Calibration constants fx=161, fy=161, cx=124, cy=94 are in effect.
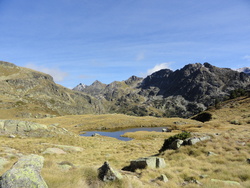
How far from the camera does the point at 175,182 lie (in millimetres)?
12141

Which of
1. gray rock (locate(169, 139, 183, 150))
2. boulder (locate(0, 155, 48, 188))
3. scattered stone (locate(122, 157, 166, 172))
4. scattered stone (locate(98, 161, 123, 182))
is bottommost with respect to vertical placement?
scattered stone (locate(122, 157, 166, 172))

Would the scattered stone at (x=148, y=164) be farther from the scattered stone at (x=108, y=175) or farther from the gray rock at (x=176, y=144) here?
the scattered stone at (x=108, y=175)

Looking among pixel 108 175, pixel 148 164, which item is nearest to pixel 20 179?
pixel 108 175

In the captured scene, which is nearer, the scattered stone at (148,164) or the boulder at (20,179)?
the boulder at (20,179)

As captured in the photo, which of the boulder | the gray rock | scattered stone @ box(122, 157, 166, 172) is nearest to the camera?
the boulder

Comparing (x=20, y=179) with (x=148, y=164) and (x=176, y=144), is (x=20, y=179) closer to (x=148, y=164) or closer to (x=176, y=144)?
(x=148, y=164)

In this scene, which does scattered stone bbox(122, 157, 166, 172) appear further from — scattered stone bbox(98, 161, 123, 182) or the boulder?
the boulder

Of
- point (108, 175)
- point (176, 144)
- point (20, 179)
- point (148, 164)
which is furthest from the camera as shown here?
point (176, 144)

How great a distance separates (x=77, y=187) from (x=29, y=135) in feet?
118

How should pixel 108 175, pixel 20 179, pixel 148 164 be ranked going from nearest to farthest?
pixel 20 179, pixel 108 175, pixel 148 164

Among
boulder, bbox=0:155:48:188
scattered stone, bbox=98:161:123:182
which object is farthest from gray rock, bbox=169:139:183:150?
boulder, bbox=0:155:48:188

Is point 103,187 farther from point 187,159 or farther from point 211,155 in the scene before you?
point 211,155

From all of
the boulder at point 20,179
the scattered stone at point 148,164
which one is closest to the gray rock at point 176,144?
the scattered stone at point 148,164

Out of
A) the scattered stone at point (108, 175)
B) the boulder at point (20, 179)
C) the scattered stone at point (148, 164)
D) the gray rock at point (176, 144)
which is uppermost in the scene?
the boulder at point (20, 179)
